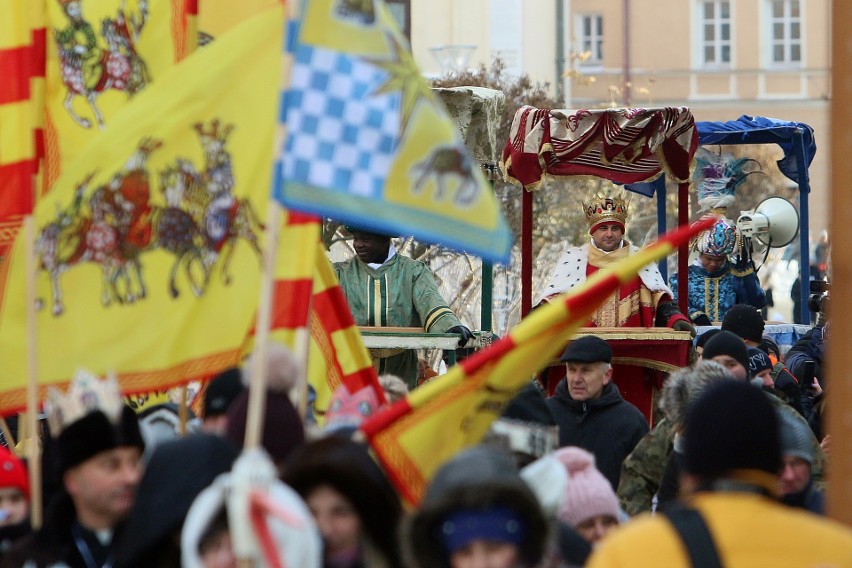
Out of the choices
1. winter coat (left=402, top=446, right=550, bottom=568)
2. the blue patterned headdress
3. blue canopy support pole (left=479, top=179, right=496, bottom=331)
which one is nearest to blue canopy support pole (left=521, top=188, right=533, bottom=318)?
blue canopy support pole (left=479, top=179, right=496, bottom=331)

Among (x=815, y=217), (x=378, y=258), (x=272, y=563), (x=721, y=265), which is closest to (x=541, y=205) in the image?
(x=721, y=265)

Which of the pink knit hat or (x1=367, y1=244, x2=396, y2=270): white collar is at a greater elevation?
(x1=367, y1=244, x2=396, y2=270): white collar

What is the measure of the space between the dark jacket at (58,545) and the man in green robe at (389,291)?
518 centimetres

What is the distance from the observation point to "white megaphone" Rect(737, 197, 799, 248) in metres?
16.3

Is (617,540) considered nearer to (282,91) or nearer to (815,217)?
(282,91)

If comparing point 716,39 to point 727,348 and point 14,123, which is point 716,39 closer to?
point 727,348

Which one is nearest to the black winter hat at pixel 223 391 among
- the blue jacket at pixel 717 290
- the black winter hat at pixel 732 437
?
the black winter hat at pixel 732 437

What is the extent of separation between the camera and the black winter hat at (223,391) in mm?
5355

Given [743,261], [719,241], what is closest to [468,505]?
[719,241]

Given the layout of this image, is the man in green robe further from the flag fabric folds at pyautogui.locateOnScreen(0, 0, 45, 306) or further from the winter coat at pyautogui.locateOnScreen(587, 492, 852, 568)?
the winter coat at pyautogui.locateOnScreen(587, 492, 852, 568)

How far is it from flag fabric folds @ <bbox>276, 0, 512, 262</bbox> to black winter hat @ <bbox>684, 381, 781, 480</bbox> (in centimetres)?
113

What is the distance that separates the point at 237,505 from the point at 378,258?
6.18 meters

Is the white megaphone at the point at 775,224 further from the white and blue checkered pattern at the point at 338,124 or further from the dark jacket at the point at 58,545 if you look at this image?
the dark jacket at the point at 58,545

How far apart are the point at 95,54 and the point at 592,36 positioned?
117 feet
